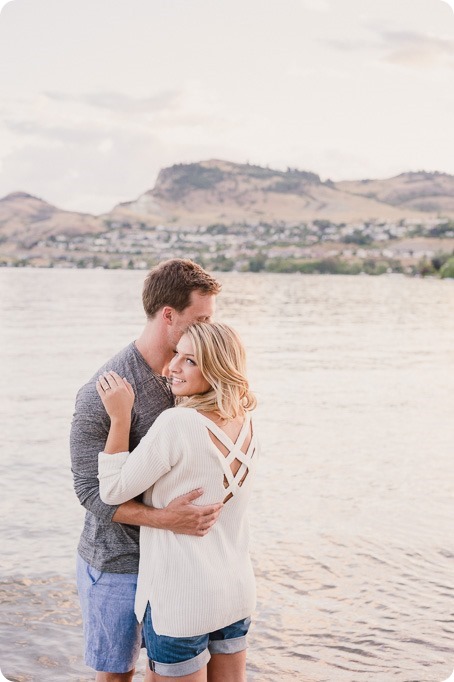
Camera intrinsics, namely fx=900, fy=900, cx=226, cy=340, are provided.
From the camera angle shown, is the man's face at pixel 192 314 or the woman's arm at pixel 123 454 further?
the man's face at pixel 192 314

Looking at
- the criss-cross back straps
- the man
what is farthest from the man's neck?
the criss-cross back straps

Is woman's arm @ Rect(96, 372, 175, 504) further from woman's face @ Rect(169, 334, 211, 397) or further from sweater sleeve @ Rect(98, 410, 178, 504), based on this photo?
woman's face @ Rect(169, 334, 211, 397)

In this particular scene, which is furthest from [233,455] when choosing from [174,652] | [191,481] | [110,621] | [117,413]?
[110,621]

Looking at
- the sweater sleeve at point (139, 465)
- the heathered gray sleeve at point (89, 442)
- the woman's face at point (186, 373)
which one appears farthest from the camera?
the heathered gray sleeve at point (89, 442)

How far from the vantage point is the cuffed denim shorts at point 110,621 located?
2.82 metres

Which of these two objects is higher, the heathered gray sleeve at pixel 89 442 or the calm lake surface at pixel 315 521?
the heathered gray sleeve at pixel 89 442

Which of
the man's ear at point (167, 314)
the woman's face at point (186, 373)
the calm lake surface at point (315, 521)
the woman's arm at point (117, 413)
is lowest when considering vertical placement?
the calm lake surface at point (315, 521)

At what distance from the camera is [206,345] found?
2586mm

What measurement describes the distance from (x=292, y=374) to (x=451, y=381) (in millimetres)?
3418

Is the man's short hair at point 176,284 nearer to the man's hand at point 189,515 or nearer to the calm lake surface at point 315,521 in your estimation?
the man's hand at point 189,515

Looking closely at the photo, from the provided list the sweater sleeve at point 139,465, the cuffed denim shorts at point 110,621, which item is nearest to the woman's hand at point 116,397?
the sweater sleeve at point 139,465

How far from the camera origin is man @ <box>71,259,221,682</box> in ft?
9.05

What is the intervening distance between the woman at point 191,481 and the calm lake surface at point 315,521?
2.52 metres

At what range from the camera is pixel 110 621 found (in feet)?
9.27
